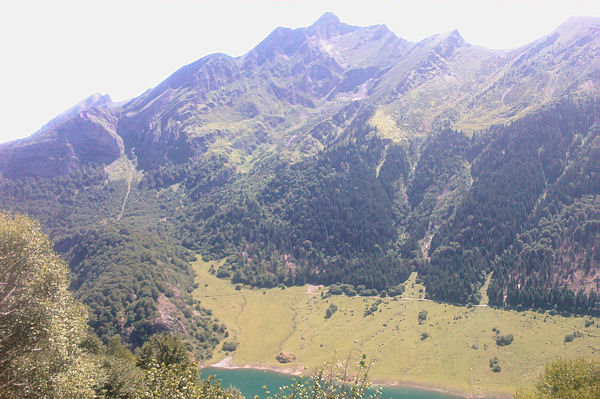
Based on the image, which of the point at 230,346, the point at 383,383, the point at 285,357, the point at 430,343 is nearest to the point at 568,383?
the point at 383,383

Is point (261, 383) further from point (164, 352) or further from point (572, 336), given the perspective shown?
point (572, 336)

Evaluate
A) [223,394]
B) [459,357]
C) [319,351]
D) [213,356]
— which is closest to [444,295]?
[459,357]

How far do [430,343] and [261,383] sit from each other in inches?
2861

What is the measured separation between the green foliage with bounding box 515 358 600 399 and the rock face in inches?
4046

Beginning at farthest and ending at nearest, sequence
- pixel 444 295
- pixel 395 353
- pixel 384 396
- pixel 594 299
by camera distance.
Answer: pixel 444 295 → pixel 395 353 → pixel 594 299 → pixel 384 396

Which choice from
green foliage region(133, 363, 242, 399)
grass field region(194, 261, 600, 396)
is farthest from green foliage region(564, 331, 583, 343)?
green foliage region(133, 363, 242, 399)

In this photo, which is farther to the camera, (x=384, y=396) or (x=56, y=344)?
(x=384, y=396)

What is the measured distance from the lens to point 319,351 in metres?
166

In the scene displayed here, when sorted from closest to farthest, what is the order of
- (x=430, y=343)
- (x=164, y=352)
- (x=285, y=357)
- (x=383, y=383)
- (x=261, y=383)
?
(x=164, y=352) → (x=383, y=383) → (x=261, y=383) → (x=430, y=343) → (x=285, y=357)

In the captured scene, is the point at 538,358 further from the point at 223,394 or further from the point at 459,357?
the point at 223,394

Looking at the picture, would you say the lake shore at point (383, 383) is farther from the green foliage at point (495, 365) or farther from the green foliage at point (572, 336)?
the green foliage at point (572, 336)

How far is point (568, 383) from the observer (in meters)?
73.4

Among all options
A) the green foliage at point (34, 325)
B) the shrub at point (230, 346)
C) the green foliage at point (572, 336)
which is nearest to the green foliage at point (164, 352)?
the green foliage at point (34, 325)

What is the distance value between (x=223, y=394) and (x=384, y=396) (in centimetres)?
10694
